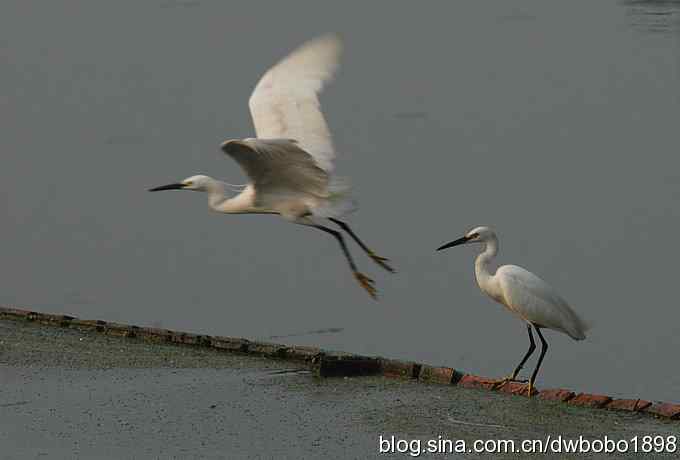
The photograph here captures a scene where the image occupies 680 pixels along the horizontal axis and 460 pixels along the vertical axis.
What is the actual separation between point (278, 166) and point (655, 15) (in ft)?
44.7

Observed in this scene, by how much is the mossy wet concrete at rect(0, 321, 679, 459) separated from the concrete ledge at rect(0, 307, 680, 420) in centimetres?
8

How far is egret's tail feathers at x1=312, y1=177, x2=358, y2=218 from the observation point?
8.30 meters

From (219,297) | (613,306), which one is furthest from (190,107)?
(613,306)

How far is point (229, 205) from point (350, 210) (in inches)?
38.9

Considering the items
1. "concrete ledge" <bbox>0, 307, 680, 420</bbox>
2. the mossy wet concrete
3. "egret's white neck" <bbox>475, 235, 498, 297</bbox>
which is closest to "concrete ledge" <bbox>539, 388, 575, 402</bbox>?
"concrete ledge" <bbox>0, 307, 680, 420</bbox>

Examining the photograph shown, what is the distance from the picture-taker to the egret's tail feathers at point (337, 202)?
327 inches

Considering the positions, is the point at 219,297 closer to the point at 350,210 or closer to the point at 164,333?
the point at 164,333

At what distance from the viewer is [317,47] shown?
8758 millimetres

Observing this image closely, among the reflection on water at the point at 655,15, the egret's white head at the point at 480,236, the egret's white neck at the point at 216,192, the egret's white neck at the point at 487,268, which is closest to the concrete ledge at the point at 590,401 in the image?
the egret's white neck at the point at 487,268

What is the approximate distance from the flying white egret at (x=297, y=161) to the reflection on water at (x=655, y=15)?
1119cm

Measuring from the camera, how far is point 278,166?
8.14 metres

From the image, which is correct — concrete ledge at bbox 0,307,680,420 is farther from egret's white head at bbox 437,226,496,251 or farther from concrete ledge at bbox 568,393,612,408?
egret's white head at bbox 437,226,496,251

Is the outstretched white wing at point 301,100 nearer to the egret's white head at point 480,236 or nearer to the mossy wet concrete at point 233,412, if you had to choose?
the egret's white head at point 480,236

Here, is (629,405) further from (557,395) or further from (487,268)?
(487,268)
